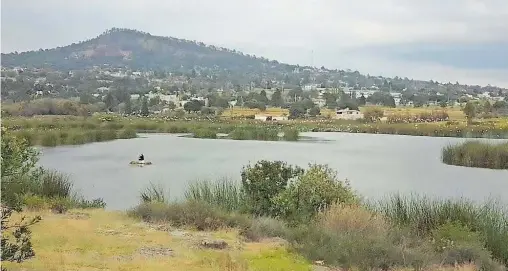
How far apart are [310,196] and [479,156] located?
1721 centimetres

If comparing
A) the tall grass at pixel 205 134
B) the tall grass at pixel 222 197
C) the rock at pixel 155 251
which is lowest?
the tall grass at pixel 205 134

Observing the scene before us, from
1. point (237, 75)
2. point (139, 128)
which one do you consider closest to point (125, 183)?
point (139, 128)

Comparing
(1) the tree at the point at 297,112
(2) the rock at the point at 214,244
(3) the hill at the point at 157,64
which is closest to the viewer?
(2) the rock at the point at 214,244

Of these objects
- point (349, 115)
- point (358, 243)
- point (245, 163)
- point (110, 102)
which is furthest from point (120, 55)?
point (358, 243)

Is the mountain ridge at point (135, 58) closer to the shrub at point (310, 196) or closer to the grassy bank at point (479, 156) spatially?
the grassy bank at point (479, 156)

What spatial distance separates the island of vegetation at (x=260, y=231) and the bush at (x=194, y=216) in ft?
0.06

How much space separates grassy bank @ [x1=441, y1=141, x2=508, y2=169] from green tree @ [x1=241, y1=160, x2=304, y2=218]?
16368mm

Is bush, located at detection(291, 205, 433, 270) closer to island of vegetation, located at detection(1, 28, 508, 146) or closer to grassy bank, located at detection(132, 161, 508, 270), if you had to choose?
grassy bank, located at detection(132, 161, 508, 270)

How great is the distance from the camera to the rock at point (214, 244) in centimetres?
877

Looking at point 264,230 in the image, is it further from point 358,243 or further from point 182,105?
point 182,105

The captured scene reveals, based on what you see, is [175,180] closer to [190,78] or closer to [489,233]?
[489,233]

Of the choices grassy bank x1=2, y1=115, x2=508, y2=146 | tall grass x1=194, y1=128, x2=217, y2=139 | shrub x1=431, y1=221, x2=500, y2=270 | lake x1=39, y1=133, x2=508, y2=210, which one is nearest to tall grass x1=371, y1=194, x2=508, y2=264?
shrub x1=431, y1=221, x2=500, y2=270

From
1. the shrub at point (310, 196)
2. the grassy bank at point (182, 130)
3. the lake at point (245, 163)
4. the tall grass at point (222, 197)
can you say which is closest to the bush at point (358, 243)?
the shrub at point (310, 196)

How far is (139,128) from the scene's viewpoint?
166 feet
